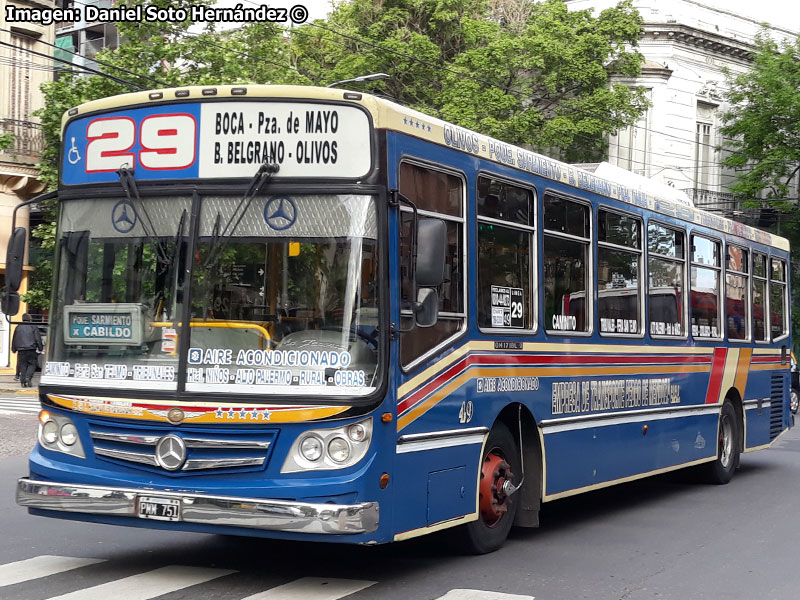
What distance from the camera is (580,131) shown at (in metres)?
37.2

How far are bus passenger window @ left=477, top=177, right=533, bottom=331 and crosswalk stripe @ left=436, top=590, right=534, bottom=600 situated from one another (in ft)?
6.43

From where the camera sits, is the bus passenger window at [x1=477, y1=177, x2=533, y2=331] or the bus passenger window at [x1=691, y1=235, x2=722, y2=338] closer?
the bus passenger window at [x1=477, y1=177, x2=533, y2=331]

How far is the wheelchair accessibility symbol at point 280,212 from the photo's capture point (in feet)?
22.8

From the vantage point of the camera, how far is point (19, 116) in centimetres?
3312

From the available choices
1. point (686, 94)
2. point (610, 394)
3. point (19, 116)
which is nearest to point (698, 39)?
A: point (686, 94)

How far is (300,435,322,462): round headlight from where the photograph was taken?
264 inches

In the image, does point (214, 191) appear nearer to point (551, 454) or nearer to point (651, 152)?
point (551, 454)

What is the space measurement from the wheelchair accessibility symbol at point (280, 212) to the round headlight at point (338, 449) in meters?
1.30

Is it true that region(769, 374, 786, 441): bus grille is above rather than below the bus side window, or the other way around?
below

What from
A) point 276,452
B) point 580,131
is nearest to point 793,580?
point 276,452

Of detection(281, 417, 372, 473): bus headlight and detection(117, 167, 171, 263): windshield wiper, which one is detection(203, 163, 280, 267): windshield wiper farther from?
detection(281, 417, 372, 473): bus headlight

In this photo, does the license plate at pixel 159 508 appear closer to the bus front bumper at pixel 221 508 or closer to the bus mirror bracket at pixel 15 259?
the bus front bumper at pixel 221 508

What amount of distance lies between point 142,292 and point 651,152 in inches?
1397

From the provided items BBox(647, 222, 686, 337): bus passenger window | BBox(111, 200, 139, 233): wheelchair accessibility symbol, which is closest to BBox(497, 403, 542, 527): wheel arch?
BBox(647, 222, 686, 337): bus passenger window
